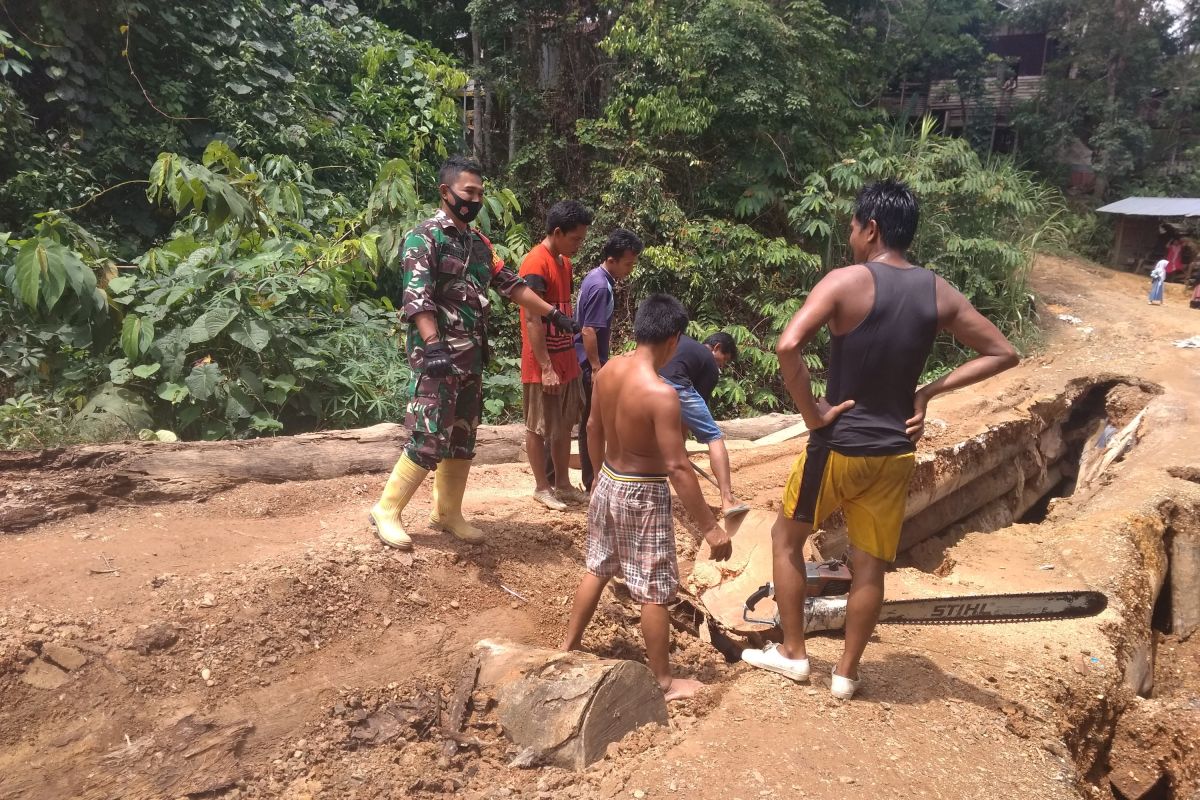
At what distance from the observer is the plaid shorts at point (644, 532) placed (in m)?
3.14

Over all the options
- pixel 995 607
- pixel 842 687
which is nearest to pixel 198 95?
pixel 842 687

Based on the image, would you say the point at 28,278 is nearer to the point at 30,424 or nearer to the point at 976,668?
the point at 30,424

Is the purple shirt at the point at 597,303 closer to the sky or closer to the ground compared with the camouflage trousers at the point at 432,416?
closer to the sky

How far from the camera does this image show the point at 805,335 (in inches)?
110

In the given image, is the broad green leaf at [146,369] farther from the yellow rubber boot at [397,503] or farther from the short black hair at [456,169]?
the short black hair at [456,169]

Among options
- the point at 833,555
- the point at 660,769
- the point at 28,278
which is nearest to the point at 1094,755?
the point at 833,555

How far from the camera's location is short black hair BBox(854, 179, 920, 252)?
295cm

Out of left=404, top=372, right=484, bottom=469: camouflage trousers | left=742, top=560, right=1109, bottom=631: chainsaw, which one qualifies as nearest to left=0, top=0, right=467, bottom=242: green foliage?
left=404, top=372, right=484, bottom=469: camouflage trousers

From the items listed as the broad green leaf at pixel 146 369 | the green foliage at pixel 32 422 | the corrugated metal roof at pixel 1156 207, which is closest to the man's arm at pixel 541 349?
the broad green leaf at pixel 146 369

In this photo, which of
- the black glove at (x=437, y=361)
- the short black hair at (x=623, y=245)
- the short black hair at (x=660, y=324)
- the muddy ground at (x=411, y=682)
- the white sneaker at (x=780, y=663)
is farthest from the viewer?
the short black hair at (x=623, y=245)

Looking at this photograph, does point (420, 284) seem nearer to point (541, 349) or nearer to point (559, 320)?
point (559, 320)

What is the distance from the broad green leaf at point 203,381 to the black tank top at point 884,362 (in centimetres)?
437

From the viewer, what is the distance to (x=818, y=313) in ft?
9.24

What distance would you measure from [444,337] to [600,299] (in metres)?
1.22
